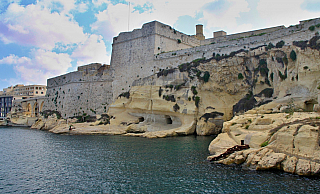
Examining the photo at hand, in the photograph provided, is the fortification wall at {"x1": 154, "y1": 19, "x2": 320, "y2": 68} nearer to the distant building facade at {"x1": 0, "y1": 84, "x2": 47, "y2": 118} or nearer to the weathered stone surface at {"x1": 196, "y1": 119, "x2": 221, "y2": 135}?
the weathered stone surface at {"x1": 196, "y1": 119, "x2": 221, "y2": 135}

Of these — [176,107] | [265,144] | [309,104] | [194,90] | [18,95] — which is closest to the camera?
[265,144]

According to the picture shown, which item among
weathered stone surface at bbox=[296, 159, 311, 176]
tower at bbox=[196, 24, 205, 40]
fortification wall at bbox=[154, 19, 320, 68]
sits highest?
tower at bbox=[196, 24, 205, 40]

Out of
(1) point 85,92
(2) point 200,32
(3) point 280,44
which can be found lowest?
(1) point 85,92

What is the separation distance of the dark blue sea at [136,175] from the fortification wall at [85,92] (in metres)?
21.3

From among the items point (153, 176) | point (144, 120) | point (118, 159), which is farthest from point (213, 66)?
point (153, 176)

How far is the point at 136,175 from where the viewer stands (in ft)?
41.4

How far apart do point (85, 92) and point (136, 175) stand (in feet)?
104

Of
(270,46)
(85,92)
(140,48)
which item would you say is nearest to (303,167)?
(270,46)

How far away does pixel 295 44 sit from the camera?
898 inches

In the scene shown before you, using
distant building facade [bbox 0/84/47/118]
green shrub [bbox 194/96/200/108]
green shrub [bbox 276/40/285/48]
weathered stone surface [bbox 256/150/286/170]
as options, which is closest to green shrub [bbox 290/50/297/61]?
green shrub [bbox 276/40/285/48]

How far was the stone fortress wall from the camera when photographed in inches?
1204

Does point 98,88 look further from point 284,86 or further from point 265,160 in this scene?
point 265,160

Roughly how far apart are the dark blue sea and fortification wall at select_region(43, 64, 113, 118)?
21.3 meters

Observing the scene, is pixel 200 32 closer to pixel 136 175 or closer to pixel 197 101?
pixel 197 101
